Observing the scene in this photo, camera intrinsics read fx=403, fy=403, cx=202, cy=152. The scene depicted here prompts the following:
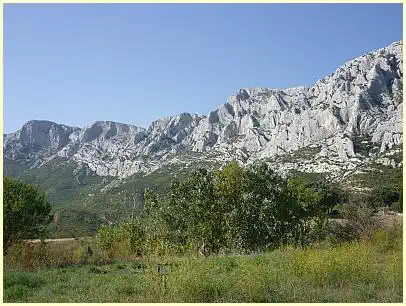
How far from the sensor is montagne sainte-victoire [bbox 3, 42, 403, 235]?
101 metres

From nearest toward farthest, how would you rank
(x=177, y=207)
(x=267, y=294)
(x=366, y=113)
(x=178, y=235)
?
(x=267, y=294) → (x=178, y=235) → (x=177, y=207) → (x=366, y=113)

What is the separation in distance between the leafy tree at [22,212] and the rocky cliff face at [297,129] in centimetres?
8479

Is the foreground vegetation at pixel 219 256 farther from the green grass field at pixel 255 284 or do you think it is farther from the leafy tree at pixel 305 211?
the leafy tree at pixel 305 211

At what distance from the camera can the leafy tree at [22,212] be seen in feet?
58.9

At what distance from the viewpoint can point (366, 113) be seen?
372ft

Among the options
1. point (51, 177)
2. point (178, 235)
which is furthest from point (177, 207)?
point (51, 177)

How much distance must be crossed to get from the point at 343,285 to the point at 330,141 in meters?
118

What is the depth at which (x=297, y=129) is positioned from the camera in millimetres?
129750

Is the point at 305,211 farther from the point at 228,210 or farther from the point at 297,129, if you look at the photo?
the point at 297,129

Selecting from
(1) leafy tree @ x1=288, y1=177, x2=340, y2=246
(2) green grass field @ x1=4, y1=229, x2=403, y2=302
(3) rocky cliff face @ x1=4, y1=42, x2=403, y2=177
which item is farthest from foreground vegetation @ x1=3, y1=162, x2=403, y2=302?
(3) rocky cliff face @ x1=4, y1=42, x2=403, y2=177

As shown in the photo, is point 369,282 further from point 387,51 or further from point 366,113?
point 387,51

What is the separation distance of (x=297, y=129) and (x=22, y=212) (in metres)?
118

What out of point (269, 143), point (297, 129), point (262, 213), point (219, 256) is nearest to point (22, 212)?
point (219, 256)

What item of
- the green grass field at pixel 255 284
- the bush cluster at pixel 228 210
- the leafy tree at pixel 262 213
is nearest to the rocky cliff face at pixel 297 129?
the leafy tree at pixel 262 213
